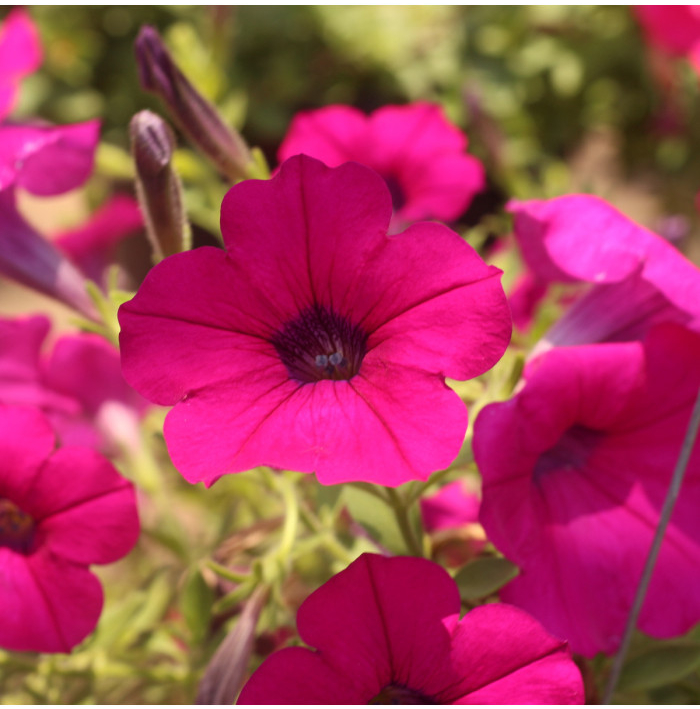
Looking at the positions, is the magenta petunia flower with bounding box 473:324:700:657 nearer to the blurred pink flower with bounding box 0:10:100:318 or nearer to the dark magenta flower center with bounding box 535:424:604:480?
the dark magenta flower center with bounding box 535:424:604:480

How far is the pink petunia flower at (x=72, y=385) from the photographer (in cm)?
65

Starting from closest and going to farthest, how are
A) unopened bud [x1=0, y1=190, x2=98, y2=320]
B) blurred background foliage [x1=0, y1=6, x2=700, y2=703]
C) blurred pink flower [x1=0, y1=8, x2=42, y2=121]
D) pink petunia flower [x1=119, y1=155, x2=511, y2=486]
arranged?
pink petunia flower [x1=119, y1=155, x2=511, y2=486], unopened bud [x1=0, y1=190, x2=98, y2=320], blurred pink flower [x1=0, y1=8, x2=42, y2=121], blurred background foliage [x1=0, y1=6, x2=700, y2=703]

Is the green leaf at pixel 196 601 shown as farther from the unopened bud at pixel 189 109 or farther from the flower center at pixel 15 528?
the unopened bud at pixel 189 109

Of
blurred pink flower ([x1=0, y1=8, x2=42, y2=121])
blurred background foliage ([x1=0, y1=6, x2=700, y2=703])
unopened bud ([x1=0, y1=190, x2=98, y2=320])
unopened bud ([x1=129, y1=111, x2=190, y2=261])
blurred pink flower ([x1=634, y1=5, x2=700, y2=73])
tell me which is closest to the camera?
unopened bud ([x1=129, y1=111, x2=190, y2=261])

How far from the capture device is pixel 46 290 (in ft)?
2.00

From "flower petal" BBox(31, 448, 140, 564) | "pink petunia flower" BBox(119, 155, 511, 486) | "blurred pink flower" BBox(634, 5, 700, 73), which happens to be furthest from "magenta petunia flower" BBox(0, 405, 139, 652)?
"blurred pink flower" BBox(634, 5, 700, 73)

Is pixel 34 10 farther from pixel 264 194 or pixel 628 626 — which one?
pixel 628 626

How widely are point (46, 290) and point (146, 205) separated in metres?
0.15

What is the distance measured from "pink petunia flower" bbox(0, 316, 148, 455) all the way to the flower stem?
0.30 metres

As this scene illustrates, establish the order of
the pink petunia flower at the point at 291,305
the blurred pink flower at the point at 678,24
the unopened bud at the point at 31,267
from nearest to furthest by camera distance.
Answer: the pink petunia flower at the point at 291,305 → the unopened bud at the point at 31,267 → the blurred pink flower at the point at 678,24

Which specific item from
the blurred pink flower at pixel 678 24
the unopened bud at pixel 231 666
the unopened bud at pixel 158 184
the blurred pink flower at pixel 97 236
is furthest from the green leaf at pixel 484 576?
the blurred pink flower at pixel 678 24

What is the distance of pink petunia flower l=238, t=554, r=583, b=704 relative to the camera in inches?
15.8

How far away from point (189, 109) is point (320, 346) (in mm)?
228

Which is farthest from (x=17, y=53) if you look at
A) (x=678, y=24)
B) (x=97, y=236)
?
(x=678, y=24)
